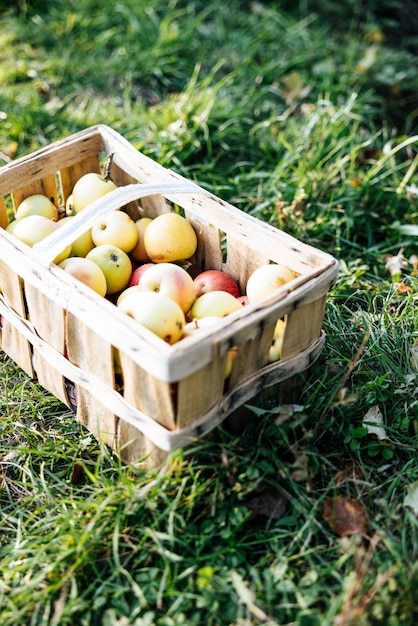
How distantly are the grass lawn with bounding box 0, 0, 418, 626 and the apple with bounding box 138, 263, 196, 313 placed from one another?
398 millimetres

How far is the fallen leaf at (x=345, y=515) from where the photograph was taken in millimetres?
1869

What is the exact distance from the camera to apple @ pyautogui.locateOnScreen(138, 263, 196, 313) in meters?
2.12

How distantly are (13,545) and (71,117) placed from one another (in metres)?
2.57

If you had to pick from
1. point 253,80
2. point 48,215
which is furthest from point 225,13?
point 48,215

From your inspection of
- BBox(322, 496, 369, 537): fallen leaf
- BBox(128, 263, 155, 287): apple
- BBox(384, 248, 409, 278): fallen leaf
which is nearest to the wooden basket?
BBox(128, 263, 155, 287): apple

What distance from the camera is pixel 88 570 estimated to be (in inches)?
70.7

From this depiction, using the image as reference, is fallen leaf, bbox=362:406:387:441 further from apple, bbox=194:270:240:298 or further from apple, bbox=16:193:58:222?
apple, bbox=16:193:58:222

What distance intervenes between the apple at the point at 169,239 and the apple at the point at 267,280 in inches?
13.6

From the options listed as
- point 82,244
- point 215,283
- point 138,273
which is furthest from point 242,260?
point 82,244

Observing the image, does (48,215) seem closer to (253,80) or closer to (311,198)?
(311,198)

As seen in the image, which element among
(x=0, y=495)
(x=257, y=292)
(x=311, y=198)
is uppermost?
(x=257, y=292)

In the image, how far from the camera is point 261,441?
203cm

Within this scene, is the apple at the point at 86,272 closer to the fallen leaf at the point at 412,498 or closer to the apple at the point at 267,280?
the apple at the point at 267,280

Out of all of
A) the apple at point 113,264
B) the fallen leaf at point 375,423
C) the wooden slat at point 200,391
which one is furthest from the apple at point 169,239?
the fallen leaf at point 375,423
